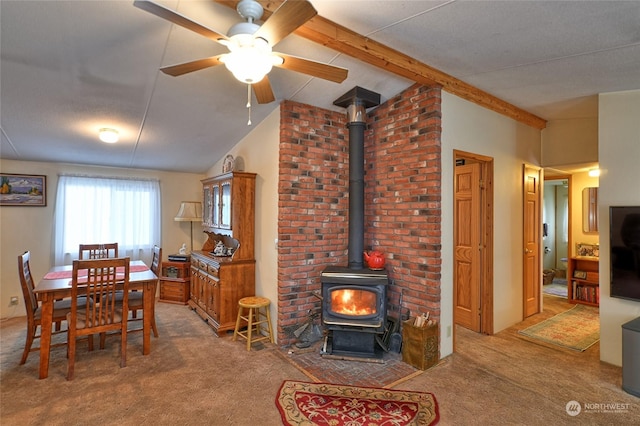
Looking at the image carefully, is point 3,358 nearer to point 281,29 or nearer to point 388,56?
point 281,29

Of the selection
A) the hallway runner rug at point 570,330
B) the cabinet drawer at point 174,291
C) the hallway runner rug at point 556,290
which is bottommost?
the hallway runner rug at point 570,330

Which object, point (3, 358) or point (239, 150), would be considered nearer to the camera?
point (3, 358)

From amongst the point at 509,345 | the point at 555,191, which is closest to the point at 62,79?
the point at 509,345

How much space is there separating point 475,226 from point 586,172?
326cm

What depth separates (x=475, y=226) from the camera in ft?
12.5

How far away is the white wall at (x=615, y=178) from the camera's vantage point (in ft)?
9.72

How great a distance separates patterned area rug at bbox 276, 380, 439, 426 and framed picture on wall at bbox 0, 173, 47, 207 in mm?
4609

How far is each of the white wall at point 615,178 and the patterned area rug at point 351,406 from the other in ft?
6.72

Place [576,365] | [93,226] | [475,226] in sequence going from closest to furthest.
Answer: [576,365]
[475,226]
[93,226]

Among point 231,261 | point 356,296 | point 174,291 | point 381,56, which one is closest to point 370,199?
point 356,296

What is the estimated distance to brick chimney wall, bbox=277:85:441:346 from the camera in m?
3.12

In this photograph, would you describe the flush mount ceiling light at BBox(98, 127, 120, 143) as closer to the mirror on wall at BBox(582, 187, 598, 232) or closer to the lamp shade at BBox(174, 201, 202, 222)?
the lamp shade at BBox(174, 201, 202, 222)

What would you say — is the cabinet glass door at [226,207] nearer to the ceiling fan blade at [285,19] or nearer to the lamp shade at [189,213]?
the lamp shade at [189,213]

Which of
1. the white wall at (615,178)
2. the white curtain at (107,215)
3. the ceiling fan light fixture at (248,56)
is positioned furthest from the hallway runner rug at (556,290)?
the white curtain at (107,215)
